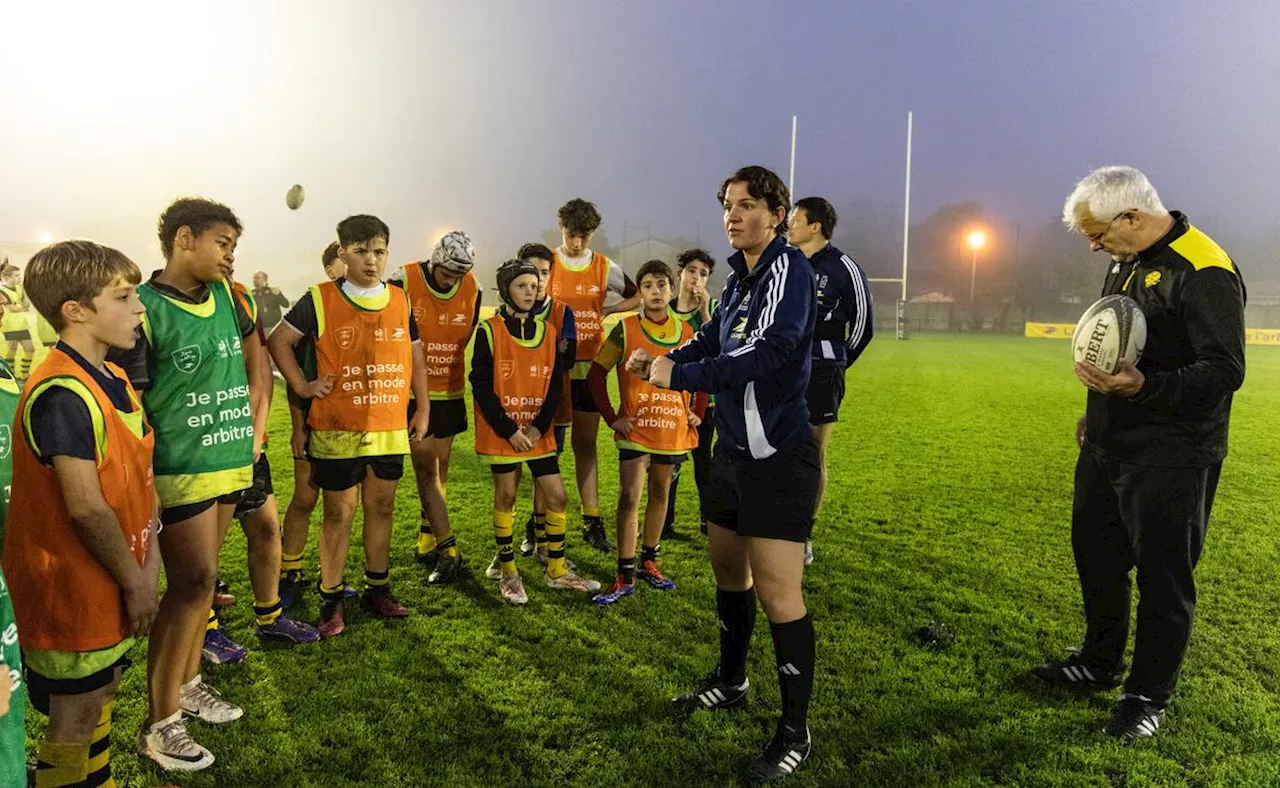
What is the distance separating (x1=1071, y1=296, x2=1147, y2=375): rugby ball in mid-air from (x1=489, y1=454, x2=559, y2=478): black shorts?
9.28ft

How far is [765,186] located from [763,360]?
676 mm

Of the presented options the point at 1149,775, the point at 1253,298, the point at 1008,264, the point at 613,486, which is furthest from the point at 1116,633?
the point at 1008,264

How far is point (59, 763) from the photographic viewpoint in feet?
7.26

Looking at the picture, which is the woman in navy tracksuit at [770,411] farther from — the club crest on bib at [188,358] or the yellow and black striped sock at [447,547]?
the yellow and black striped sock at [447,547]

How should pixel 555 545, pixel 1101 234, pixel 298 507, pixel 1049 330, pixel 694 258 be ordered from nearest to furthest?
pixel 1101 234 → pixel 298 507 → pixel 555 545 → pixel 694 258 → pixel 1049 330

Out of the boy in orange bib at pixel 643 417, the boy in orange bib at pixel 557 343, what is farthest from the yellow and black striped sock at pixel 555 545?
the boy in orange bib at pixel 643 417

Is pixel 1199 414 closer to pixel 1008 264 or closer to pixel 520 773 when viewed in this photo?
pixel 520 773

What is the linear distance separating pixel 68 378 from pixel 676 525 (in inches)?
182

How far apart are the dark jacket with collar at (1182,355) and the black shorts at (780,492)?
4.49ft

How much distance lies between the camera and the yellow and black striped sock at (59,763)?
2.20 metres

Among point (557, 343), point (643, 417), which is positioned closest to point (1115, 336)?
point (643, 417)

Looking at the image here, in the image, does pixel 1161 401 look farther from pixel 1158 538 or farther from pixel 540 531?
pixel 540 531

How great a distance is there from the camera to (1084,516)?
11.3 feet

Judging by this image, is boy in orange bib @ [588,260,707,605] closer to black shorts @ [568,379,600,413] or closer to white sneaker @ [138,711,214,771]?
black shorts @ [568,379,600,413]
